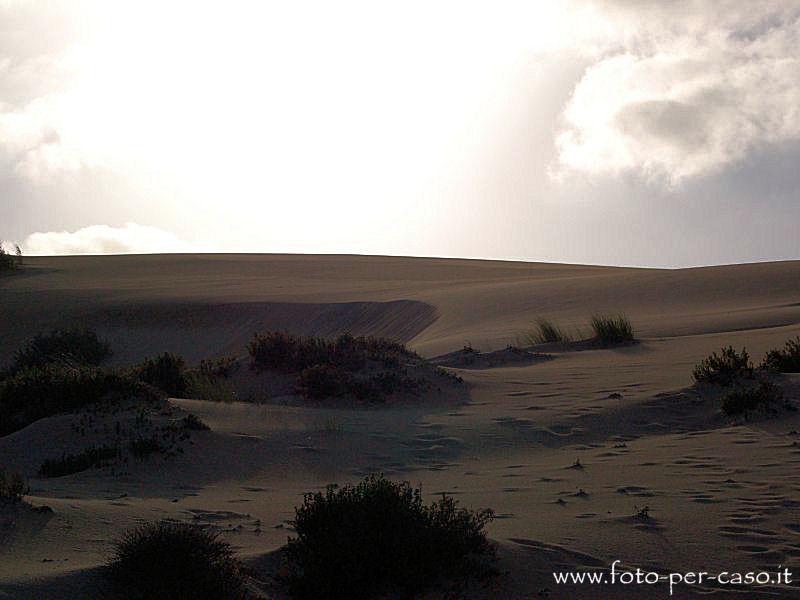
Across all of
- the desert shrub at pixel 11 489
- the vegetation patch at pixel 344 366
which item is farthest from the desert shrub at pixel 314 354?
the desert shrub at pixel 11 489

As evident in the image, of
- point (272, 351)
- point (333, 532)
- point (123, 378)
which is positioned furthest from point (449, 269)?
point (333, 532)

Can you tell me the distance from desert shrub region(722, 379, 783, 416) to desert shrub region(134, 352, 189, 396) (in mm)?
7879

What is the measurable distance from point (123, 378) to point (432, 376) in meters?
5.16

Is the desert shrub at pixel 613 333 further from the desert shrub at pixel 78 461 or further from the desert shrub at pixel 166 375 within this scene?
the desert shrub at pixel 78 461

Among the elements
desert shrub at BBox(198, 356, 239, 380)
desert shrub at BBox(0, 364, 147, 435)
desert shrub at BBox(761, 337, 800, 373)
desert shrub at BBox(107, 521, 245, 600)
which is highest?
desert shrub at BBox(761, 337, 800, 373)

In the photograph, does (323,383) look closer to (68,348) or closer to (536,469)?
(536,469)

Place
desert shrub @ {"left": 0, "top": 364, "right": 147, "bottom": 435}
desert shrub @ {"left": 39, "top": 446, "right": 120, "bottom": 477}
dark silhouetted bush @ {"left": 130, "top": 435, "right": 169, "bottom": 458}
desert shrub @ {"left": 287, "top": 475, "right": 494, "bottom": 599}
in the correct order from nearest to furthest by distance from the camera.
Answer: desert shrub @ {"left": 287, "top": 475, "right": 494, "bottom": 599} → desert shrub @ {"left": 39, "top": 446, "right": 120, "bottom": 477} → dark silhouetted bush @ {"left": 130, "top": 435, "right": 169, "bottom": 458} → desert shrub @ {"left": 0, "top": 364, "right": 147, "bottom": 435}

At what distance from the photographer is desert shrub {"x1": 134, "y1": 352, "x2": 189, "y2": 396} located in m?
13.7

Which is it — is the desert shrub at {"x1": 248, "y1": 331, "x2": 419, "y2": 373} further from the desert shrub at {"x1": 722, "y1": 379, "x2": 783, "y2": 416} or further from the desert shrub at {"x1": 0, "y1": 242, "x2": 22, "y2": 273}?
the desert shrub at {"x1": 0, "y1": 242, "x2": 22, "y2": 273}

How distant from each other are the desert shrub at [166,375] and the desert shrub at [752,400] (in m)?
7.88

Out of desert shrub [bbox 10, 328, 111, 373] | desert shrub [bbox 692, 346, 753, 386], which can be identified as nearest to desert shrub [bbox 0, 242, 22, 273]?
desert shrub [bbox 10, 328, 111, 373]

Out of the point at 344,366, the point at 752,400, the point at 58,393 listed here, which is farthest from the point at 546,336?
the point at 58,393

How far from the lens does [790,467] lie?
795 cm

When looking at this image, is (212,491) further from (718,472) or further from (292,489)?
(718,472)
